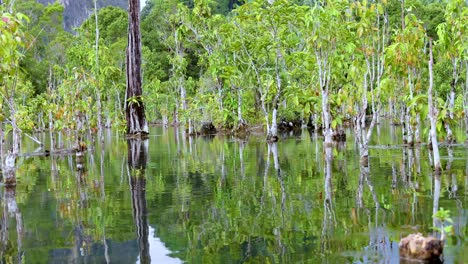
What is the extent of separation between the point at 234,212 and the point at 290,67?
67.5 feet

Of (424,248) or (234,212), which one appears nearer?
(424,248)

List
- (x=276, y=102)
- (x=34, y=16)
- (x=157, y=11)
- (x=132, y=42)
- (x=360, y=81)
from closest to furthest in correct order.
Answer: (x=360, y=81), (x=276, y=102), (x=132, y=42), (x=157, y=11), (x=34, y=16)

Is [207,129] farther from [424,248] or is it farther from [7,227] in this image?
[424,248]

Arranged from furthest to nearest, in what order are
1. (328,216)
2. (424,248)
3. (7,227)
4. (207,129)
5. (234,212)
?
(207,129), (234,212), (7,227), (328,216), (424,248)

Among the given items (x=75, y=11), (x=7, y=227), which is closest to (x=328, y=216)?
(x=7, y=227)

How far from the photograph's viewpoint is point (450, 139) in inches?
760

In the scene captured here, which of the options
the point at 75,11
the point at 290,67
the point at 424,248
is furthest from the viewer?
the point at 75,11

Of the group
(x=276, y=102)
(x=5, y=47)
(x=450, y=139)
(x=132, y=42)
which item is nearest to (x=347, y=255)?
(x=5, y=47)

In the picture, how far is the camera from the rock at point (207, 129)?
37844mm

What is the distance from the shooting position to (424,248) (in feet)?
18.8

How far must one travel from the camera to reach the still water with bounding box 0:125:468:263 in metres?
6.61

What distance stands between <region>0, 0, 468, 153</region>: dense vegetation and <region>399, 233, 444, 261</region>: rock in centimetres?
562

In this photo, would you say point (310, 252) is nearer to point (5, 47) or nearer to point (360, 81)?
point (5, 47)

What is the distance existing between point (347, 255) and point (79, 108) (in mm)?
14750
